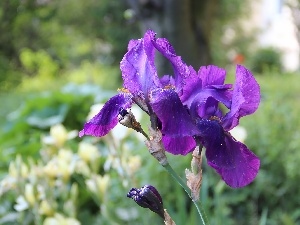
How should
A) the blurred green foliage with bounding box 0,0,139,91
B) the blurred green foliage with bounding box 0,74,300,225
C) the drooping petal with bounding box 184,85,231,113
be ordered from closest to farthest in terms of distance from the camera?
the drooping petal with bounding box 184,85,231,113, the blurred green foliage with bounding box 0,74,300,225, the blurred green foliage with bounding box 0,0,139,91

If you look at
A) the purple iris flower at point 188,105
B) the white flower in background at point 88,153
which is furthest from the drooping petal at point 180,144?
the white flower in background at point 88,153

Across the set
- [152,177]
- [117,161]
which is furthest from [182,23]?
[117,161]

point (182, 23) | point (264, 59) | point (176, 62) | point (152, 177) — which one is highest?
point (264, 59)

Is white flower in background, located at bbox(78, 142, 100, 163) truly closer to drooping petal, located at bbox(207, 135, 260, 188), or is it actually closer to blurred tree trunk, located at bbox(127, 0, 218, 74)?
drooping petal, located at bbox(207, 135, 260, 188)

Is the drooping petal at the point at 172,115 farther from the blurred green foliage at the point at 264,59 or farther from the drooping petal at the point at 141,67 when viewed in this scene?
the blurred green foliage at the point at 264,59

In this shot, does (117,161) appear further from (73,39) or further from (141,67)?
(73,39)

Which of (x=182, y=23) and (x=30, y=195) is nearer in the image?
(x=30, y=195)

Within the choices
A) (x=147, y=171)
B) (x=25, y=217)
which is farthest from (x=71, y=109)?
(x=25, y=217)

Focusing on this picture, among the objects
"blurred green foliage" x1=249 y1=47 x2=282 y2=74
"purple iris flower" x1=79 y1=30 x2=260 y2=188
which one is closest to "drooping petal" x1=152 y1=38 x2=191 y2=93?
"purple iris flower" x1=79 y1=30 x2=260 y2=188
